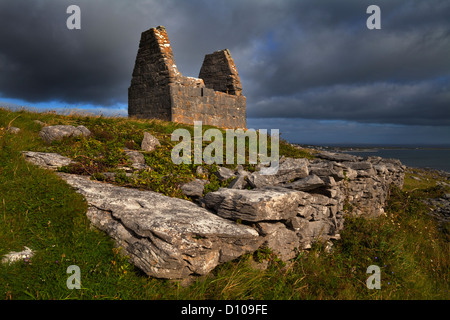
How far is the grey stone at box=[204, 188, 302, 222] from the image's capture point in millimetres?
4566

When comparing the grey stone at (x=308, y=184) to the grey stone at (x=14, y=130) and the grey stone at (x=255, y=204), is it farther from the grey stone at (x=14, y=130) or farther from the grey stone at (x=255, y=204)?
the grey stone at (x=14, y=130)

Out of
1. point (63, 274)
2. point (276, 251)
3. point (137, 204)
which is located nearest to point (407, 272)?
point (276, 251)

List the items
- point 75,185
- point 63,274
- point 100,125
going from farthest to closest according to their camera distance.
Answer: point 100,125
point 75,185
point 63,274

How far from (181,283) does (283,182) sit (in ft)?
→ 11.9

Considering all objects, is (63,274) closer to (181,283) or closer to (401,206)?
(181,283)

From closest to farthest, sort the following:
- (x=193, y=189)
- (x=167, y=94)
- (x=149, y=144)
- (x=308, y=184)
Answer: (x=308, y=184) → (x=193, y=189) → (x=149, y=144) → (x=167, y=94)

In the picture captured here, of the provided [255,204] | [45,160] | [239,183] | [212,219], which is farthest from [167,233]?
[45,160]

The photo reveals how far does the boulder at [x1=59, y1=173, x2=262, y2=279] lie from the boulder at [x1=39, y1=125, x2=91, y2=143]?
345 centimetres

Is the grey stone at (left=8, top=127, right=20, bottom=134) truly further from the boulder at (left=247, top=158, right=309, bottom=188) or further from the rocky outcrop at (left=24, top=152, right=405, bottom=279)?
the boulder at (left=247, top=158, right=309, bottom=188)

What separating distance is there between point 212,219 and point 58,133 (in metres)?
5.86

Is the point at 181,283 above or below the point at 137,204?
below

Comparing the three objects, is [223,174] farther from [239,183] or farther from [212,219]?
[212,219]

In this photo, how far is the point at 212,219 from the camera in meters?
4.53
